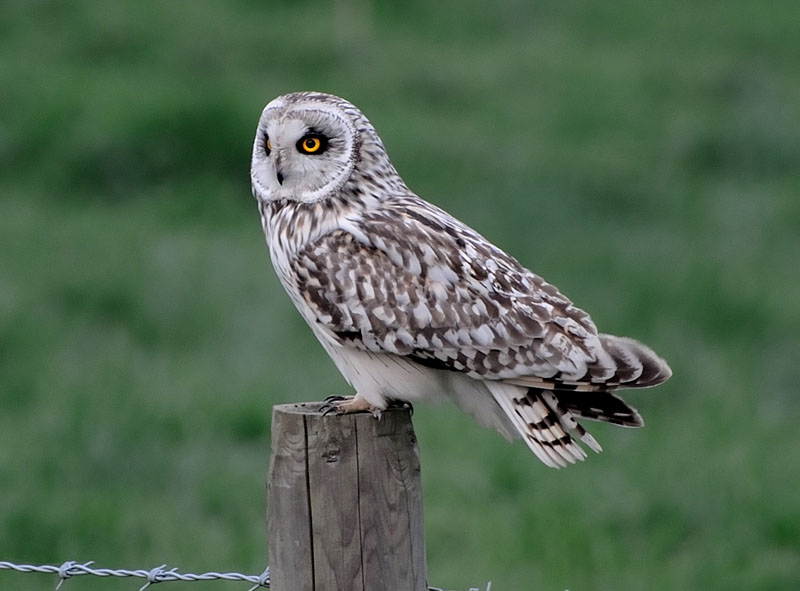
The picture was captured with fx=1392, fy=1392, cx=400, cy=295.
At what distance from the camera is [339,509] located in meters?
3.19

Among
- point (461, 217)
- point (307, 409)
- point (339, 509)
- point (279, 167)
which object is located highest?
point (461, 217)

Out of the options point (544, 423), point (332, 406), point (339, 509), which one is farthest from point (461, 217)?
point (339, 509)

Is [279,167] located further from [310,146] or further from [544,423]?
[544,423]

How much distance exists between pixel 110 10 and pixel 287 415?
11.6 m

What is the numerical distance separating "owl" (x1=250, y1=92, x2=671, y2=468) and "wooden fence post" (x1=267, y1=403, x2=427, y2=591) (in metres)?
0.59

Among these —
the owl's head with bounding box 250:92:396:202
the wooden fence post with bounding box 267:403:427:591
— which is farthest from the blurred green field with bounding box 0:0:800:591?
the wooden fence post with bounding box 267:403:427:591

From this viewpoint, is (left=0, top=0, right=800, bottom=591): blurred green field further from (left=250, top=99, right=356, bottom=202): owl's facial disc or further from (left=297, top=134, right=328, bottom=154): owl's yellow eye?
(left=297, top=134, right=328, bottom=154): owl's yellow eye

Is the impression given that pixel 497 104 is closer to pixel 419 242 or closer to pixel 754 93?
pixel 754 93

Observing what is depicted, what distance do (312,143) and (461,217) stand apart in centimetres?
679

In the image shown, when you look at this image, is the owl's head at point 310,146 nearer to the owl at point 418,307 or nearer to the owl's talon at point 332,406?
the owl at point 418,307

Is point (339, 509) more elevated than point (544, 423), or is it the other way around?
point (544, 423)

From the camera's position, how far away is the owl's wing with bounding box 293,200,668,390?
397 centimetres

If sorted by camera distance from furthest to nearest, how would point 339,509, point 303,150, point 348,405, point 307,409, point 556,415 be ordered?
point 303,150 → point 556,415 → point 348,405 → point 307,409 → point 339,509

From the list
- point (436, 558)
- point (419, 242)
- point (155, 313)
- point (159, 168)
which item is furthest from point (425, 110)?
point (419, 242)
